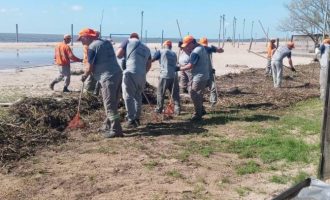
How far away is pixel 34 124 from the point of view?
9148 millimetres

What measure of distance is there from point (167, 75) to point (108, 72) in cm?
273

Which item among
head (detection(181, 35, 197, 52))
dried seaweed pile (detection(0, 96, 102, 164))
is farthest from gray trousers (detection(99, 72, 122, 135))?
head (detection(181, 35, 197, 52))

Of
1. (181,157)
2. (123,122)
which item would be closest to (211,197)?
(181,157)

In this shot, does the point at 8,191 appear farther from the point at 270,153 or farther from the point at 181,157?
the point at 270,153

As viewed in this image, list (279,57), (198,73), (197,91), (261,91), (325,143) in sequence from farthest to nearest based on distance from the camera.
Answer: (279,57) → (261,91) → (197,91) → (198,73) → (325,143)

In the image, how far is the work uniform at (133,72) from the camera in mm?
9391

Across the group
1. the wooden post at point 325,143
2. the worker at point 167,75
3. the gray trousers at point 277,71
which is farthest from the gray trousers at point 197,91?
the gray trousers at point 277,71

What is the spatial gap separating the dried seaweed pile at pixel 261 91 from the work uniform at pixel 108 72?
4846mm

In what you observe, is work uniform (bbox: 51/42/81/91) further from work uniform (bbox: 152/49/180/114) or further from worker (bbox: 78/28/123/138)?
worker (bbox: 78/28/123/138)

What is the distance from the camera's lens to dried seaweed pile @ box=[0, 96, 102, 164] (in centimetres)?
768

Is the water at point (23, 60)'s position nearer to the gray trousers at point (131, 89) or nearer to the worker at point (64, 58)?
the worker at point (64, 58)

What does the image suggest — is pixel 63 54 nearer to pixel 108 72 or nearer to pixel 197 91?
pixel 197 91

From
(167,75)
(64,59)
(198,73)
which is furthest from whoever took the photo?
(64,59)

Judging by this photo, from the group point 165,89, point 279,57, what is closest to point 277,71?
point 279,57
